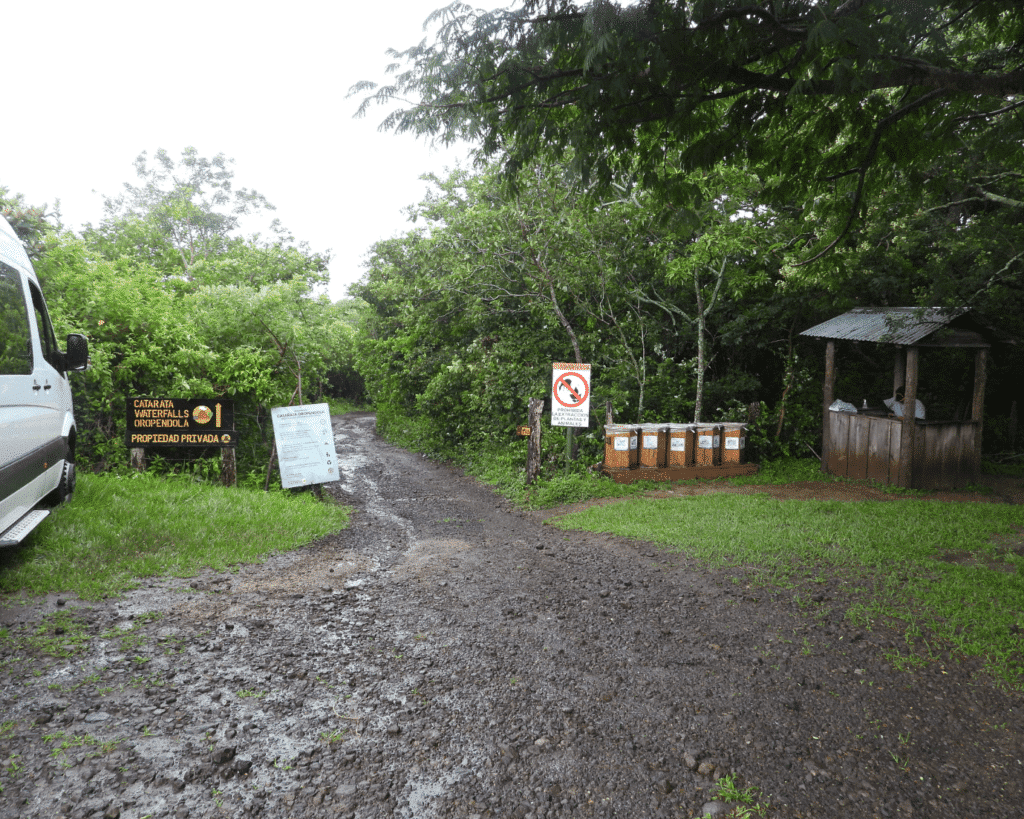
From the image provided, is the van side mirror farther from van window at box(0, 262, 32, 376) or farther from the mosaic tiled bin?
the mosaic tiled bin

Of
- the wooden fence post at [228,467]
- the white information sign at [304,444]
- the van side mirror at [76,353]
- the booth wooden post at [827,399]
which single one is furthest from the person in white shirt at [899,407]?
the van side mirror at [76,353]

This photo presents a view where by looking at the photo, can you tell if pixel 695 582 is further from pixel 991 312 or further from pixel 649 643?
pixel 991 312

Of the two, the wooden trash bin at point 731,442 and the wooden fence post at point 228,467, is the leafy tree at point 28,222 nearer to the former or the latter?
the wooden fence post at point 228,467

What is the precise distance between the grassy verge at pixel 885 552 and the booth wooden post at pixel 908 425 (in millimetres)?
1415

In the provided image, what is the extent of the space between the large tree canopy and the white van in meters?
3.32

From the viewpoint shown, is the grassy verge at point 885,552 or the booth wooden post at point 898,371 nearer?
the grassy verge at point 885,552

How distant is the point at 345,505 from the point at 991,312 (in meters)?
11.8

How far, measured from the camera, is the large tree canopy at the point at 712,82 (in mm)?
3461

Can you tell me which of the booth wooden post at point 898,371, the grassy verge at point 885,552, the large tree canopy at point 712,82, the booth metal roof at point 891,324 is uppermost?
the large tree canopy at point 712,82

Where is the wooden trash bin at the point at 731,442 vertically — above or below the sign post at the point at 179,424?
below

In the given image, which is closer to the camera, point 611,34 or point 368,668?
point 611,34

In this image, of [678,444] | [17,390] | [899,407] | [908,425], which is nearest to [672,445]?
[678,444]

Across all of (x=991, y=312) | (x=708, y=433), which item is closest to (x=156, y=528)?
(x=708, y=433)

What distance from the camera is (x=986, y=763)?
3055 millimetres
